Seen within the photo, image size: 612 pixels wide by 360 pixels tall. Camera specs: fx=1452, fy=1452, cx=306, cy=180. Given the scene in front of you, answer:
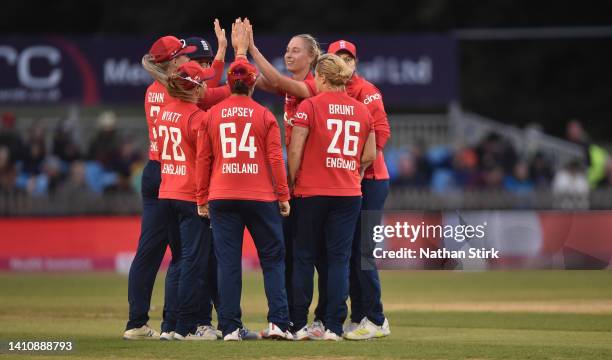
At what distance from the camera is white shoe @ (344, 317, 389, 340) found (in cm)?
1339

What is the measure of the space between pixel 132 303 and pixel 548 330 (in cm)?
429

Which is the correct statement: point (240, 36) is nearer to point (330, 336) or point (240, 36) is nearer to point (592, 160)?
point (330, 336)

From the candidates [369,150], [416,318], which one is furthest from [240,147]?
[416,318]

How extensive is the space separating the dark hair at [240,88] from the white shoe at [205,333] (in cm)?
223

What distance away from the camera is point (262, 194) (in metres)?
12.7

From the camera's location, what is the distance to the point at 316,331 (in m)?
13.3

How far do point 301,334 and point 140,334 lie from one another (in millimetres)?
1535

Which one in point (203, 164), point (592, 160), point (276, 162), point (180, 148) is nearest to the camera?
point (276, 162)

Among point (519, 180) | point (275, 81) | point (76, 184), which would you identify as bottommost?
point (519, 180)

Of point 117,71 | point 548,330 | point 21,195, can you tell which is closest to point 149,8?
point 117,71

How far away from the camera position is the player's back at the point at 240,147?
12641 millimetres

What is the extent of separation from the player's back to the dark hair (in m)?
0.05

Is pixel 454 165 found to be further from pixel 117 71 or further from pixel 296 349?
pixel 296 349

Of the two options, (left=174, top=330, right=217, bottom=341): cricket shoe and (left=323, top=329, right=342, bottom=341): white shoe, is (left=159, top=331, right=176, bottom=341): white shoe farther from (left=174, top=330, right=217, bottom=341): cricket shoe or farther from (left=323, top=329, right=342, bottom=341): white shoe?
(left=323, top=329, right=342, bottom=341): white shoe
